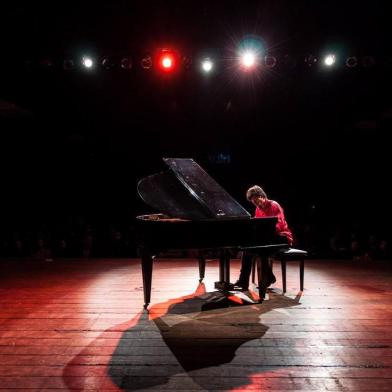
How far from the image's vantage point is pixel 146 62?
7.23 meters

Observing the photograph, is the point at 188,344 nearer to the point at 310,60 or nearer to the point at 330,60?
the point at 310,60

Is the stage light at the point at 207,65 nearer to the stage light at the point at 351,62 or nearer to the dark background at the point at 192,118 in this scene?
the dark background at the point at 192,118

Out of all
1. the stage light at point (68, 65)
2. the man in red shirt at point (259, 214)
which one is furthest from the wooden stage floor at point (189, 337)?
the stage light at point (68, 65)

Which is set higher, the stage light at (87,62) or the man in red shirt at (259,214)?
the stage light at (87,62)

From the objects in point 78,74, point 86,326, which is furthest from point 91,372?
point 78,74

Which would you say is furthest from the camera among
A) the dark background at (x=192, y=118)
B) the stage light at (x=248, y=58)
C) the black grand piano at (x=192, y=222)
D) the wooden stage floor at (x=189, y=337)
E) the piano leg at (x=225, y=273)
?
the stage light at (x=248, y=58)

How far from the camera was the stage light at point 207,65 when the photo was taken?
712 centimetres

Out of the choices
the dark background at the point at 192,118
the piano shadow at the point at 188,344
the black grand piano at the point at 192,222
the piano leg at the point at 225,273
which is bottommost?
the piano shadow at the point at 188,344

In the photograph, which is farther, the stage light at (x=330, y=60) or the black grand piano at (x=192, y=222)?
the stage light at (x=330, y=60)

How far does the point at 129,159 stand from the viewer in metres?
10.1

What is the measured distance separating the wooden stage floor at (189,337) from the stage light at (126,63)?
13.6 ft

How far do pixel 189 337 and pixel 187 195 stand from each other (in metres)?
1.39

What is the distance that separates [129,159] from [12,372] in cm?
800

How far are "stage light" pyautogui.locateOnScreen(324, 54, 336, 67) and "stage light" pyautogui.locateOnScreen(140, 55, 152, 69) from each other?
10.6 feet
